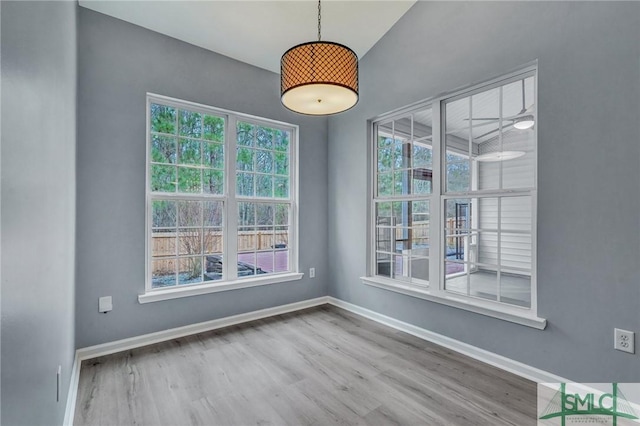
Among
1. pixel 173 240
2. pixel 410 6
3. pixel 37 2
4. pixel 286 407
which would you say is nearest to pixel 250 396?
pixel 286 407

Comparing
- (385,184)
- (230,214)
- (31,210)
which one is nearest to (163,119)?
(230,214)

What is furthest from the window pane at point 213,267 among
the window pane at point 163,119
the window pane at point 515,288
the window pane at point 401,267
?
the window pane at point 515,288

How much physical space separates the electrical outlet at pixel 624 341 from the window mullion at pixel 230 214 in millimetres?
3221

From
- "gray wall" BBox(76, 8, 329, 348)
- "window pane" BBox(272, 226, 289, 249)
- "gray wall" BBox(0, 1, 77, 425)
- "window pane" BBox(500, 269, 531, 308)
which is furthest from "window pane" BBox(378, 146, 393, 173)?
"gray wall" BBox(0, 1, 77, 425)

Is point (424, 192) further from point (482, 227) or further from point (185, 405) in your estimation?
point (185, 405)

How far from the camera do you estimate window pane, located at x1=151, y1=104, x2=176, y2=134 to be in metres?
3.08

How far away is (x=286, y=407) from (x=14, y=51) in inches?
84.3

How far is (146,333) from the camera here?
115 inches

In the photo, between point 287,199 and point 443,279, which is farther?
point 287,199

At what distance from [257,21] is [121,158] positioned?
184 cm

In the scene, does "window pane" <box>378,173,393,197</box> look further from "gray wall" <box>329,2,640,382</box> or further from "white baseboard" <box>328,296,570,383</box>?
"white baseboard" <box>328,296,570,383</box>

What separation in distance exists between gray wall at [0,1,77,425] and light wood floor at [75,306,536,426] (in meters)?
0.57

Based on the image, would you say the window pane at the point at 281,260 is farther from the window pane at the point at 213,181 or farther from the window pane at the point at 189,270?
the window pane at the point at 213,181

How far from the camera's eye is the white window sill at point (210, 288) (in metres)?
2.95
